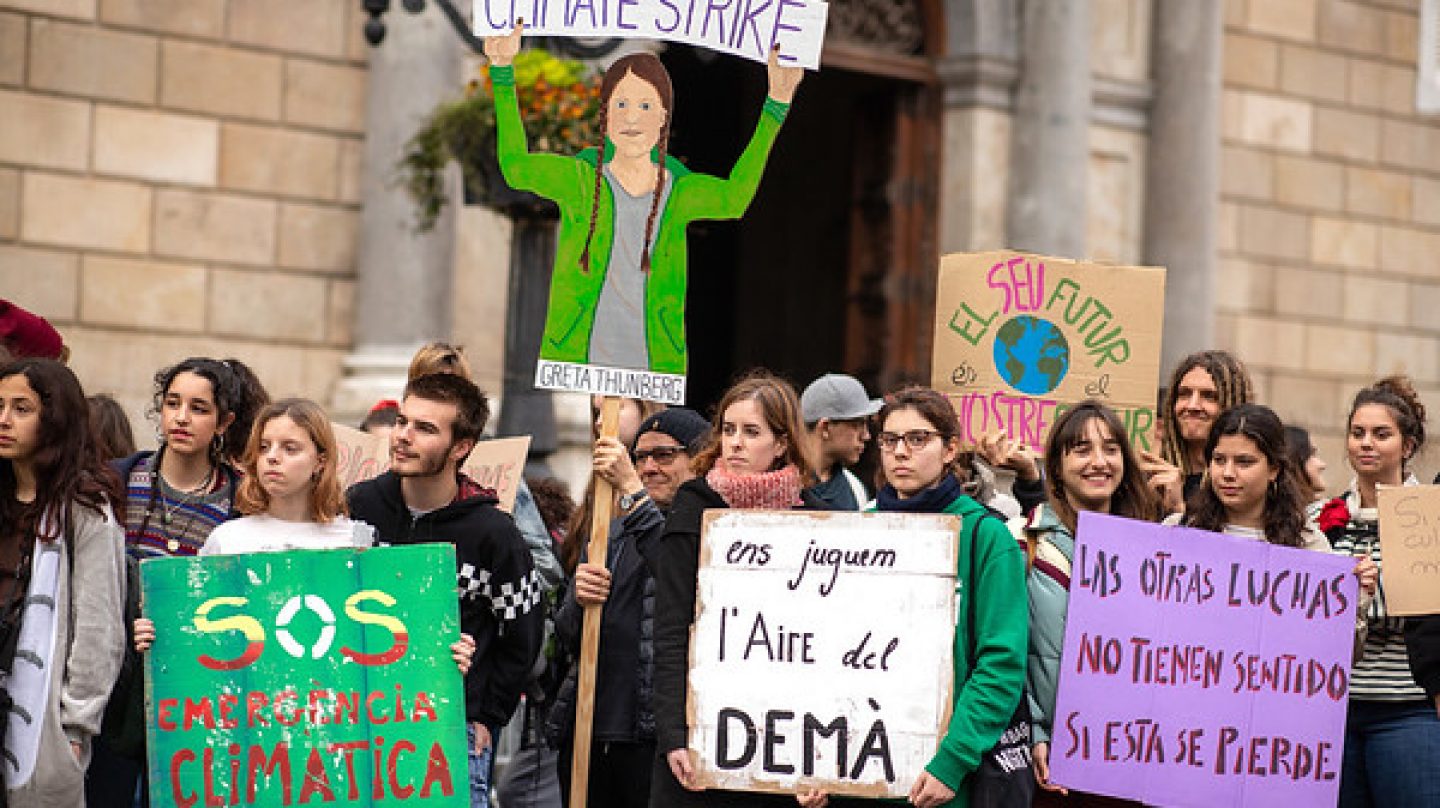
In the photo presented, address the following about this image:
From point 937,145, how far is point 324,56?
458 centimetres

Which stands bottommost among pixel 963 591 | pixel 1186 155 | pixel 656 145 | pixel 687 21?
pixel 963 591

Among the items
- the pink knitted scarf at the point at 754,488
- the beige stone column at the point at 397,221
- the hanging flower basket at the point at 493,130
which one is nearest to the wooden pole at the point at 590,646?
the pink knitted scarf at the point at 754,488

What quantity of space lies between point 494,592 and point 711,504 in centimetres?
64

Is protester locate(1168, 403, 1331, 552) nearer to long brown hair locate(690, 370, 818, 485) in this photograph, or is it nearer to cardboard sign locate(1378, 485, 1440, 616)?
cardboard sign locate(1378, 485, 1440, 616)

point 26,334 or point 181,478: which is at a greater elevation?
point 26,334

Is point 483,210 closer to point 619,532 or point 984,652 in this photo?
point 619,532

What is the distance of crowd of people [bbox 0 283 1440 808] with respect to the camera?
5.91m

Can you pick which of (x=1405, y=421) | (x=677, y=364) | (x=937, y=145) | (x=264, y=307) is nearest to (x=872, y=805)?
(x=677, y=364)

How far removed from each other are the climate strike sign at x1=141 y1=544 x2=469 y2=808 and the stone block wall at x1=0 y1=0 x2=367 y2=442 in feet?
22.2

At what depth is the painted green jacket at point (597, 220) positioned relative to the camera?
6824 mm

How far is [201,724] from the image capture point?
5910 millimetres

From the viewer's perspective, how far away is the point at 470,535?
21.1 feet

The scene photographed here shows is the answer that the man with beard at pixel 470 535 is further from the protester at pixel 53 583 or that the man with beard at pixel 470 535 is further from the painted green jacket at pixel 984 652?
the painted green jacket at pixel 984 652

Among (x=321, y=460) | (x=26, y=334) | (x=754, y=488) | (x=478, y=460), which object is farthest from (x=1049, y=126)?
(x=321, y=460)
